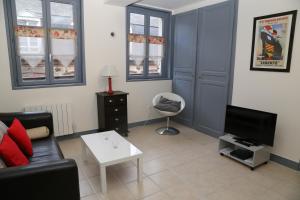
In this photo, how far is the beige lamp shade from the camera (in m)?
3.65

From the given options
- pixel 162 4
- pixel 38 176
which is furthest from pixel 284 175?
pixel 162 4

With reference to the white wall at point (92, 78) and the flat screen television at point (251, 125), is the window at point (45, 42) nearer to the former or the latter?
the white wall at point (92, 78)

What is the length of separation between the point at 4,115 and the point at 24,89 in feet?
2.39

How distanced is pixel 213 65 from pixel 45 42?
9.25 feet

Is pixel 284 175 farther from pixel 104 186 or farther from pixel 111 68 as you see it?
pixel 111 68

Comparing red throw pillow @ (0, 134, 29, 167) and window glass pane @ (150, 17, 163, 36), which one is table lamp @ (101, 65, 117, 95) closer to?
window glass pane @ (150, 17, 163, 36)

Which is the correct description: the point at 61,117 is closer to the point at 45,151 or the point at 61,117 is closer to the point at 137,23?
the point at 45,151

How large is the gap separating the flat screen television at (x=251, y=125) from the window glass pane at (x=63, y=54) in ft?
8.83

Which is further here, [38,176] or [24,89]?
[24,89]

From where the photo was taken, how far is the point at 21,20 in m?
3.13

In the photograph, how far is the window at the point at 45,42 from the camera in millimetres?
3129

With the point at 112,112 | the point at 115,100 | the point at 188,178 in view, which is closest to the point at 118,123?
the point at 112,112

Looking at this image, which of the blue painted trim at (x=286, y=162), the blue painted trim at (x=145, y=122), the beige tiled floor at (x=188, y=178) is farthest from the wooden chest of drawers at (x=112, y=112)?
the blue painted trim at (x=286, y=162)

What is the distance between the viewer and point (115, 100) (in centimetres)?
371
